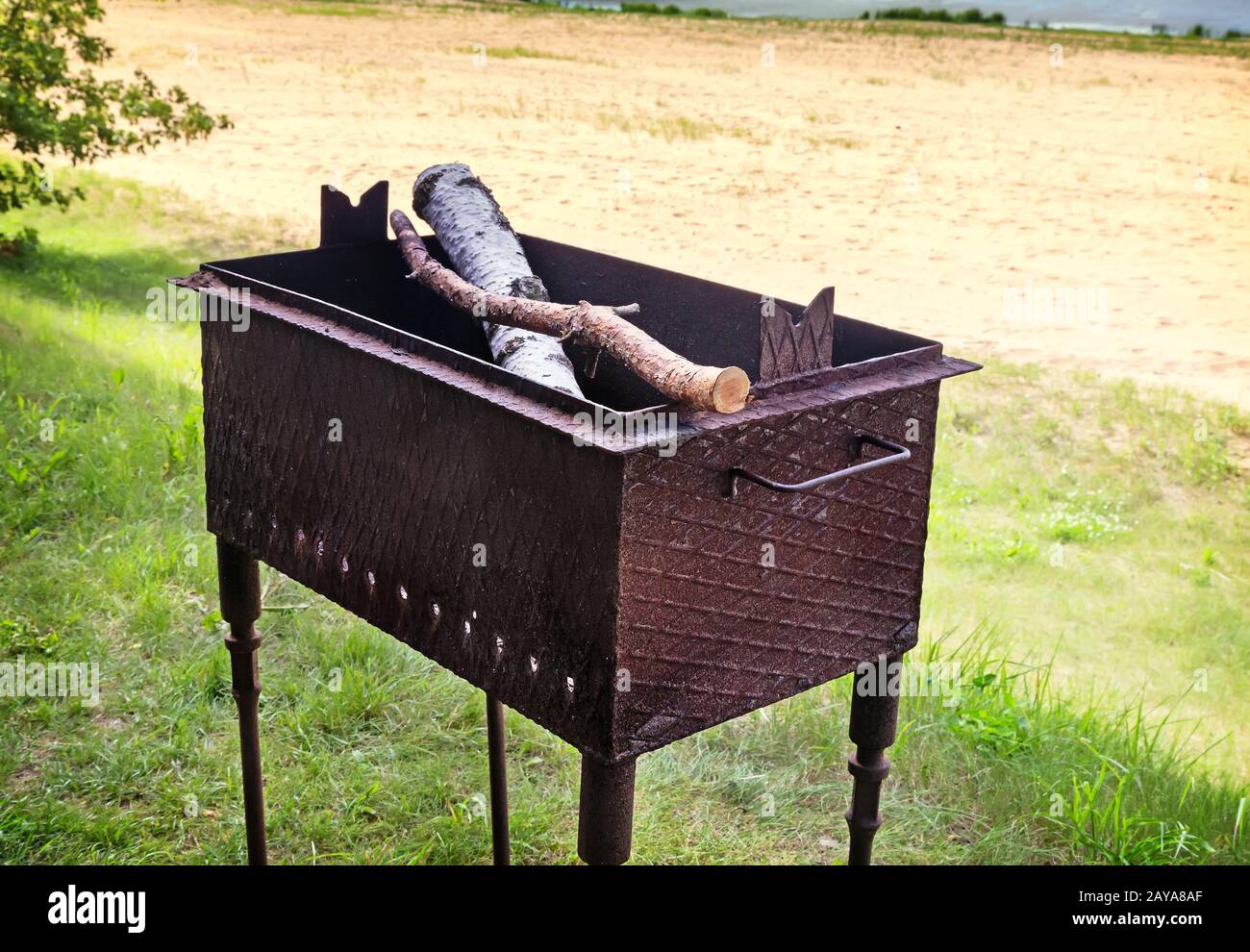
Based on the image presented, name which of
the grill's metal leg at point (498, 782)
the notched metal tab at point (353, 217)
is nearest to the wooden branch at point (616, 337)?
the notched metal tab at point (353, 217)

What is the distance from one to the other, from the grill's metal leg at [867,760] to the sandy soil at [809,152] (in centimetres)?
462

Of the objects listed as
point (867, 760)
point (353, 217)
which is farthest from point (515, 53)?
point (867, 760)

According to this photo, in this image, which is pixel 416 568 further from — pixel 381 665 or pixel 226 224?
pixel 226 224

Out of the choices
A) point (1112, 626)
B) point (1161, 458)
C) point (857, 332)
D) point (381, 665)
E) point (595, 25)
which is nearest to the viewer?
point (857, 332)

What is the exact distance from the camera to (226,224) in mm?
8797

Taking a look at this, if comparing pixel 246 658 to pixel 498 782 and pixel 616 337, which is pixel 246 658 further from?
pixel 616 337

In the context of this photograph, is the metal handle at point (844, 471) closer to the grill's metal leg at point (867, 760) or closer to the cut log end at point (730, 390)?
the cut log end at point (730, 390)

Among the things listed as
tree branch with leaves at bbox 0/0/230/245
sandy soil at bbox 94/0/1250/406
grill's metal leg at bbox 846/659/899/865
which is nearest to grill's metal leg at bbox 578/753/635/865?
grill's metal leg at bbox 846/659/899/865

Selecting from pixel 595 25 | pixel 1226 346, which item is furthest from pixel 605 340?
pixel 595 25

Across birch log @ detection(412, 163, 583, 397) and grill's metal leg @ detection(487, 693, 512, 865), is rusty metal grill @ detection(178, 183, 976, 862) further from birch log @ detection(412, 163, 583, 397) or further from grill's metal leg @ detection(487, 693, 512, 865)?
grill's metal leg @ detection(487, 693, 512, 865)

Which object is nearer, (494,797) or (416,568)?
(416,568)

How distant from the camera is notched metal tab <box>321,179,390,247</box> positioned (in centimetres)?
257

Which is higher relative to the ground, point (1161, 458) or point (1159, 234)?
point (1159, 234)

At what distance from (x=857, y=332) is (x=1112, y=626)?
9.61ft
